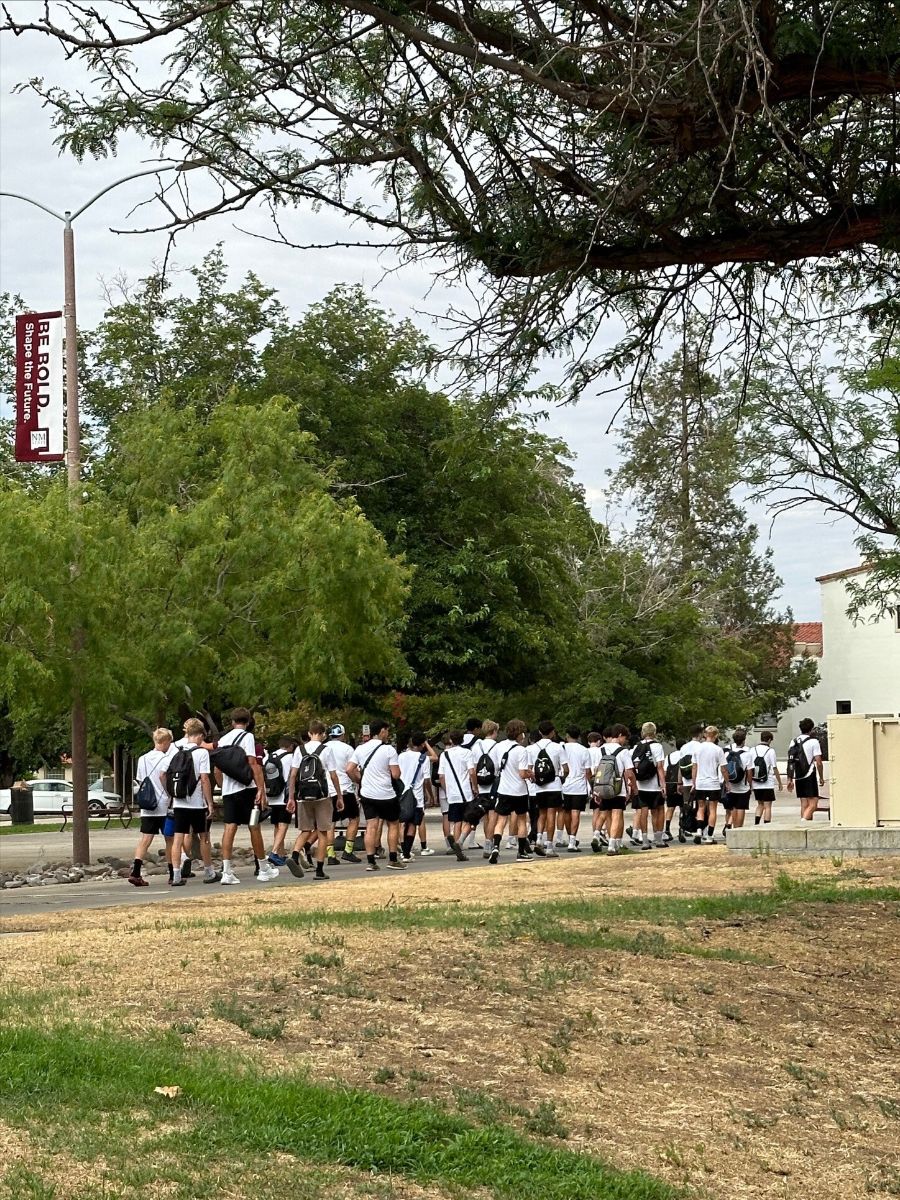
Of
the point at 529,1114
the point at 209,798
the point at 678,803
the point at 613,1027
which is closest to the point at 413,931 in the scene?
the point at 613,1027

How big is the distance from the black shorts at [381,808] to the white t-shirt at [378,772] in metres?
0.07

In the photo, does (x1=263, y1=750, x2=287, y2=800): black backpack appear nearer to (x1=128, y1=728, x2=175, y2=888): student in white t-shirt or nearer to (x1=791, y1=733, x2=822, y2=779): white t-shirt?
(x1=128, y1=728, x2=175, y2=888): student in white t-shirt

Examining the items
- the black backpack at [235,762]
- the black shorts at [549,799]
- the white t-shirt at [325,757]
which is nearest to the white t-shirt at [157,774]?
the black backpack at [235,762]

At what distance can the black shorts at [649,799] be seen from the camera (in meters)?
23.7

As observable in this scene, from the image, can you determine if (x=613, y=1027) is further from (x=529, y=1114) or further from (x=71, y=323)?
(x=71, y=323)

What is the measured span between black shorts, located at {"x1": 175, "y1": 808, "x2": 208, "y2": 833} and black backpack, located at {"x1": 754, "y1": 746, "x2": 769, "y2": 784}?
11981 mm

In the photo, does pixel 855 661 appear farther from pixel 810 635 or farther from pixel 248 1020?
pixel 248 1020

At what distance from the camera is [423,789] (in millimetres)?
22578

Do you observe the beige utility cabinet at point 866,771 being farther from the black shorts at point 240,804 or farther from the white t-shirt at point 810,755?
the black shorts at point 240,804

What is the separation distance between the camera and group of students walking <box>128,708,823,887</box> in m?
18.2

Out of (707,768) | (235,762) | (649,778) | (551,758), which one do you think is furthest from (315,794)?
(707,768)

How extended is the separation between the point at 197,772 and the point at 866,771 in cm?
784

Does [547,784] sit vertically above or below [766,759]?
below

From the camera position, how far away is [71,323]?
21.5 metres
